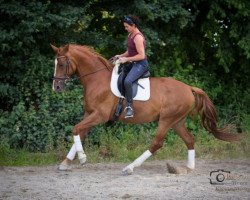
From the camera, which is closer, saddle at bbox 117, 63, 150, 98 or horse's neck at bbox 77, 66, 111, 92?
saddle at bbox 117, 63, 150, 98

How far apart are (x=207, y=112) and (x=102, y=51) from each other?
16.1 feet

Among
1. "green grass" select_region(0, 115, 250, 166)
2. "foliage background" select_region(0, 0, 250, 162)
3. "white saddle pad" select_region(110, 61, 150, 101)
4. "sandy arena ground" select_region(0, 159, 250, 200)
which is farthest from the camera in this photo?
"foliage background" select_region(0, 0, 250, 162)

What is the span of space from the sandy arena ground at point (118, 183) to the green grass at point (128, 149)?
958 mm

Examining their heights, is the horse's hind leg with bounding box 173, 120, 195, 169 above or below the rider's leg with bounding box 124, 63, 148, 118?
below

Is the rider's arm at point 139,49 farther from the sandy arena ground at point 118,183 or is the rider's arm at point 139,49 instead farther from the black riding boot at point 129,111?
the sandy arena ground at point 118,183

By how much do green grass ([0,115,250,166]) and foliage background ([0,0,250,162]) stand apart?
71 mm

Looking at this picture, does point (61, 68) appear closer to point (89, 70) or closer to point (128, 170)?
point (89, 70)

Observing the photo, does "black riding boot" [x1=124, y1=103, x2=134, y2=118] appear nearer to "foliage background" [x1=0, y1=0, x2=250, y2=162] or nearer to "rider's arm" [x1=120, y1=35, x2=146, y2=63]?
"rider's arm" [x1=120, y1=35, x2=146, y2=63]

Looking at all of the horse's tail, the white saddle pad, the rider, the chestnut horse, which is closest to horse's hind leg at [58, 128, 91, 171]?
the chestnut horse

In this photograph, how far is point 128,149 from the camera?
43.5ft

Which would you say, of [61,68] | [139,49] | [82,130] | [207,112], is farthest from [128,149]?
[139,49]

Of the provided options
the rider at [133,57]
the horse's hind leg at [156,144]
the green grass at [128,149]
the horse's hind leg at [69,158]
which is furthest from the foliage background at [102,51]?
the horse's hind leg at [156,144]

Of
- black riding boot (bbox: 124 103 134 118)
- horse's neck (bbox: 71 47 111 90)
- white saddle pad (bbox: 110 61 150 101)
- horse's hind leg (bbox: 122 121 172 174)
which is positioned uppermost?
horse's neck (bbox: 71 47 111 90)

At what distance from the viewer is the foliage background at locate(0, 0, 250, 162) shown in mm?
13055
